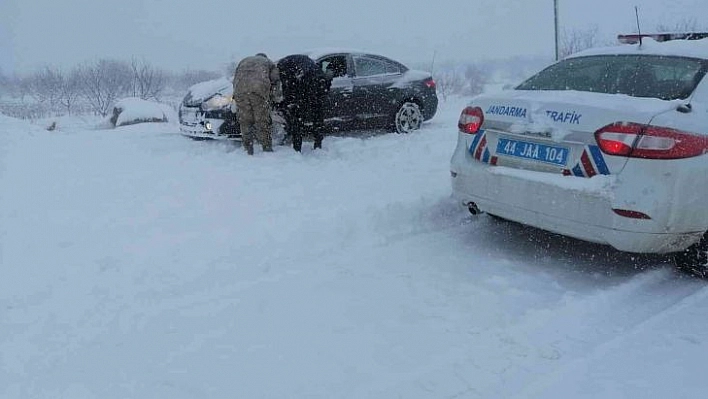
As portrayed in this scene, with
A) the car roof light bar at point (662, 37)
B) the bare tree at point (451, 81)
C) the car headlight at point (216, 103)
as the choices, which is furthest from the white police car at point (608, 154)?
the bare tree at point (451, 81)

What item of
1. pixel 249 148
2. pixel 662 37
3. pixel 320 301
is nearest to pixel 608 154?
pixel 320 301

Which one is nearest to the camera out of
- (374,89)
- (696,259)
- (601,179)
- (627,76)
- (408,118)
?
(601,179)

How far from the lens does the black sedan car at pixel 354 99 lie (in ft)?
27.3

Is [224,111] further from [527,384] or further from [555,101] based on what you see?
[527,384]

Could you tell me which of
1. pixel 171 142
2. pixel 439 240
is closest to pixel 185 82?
pixel 171 142

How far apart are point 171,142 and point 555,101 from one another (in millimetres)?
6889

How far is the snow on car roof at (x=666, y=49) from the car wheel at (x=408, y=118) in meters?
5.13

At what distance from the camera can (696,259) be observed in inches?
146

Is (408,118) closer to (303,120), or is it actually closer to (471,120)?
(303,120)

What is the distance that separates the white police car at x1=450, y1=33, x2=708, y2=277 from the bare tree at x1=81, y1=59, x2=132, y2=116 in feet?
163

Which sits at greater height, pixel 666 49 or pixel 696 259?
pixel 666 49

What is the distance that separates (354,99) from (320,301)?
5988 millimetres

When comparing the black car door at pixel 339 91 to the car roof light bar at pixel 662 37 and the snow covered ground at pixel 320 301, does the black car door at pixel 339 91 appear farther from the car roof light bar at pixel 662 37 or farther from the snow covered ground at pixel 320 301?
the car roof light bar at pixel 662 37

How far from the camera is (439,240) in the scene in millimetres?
4555
